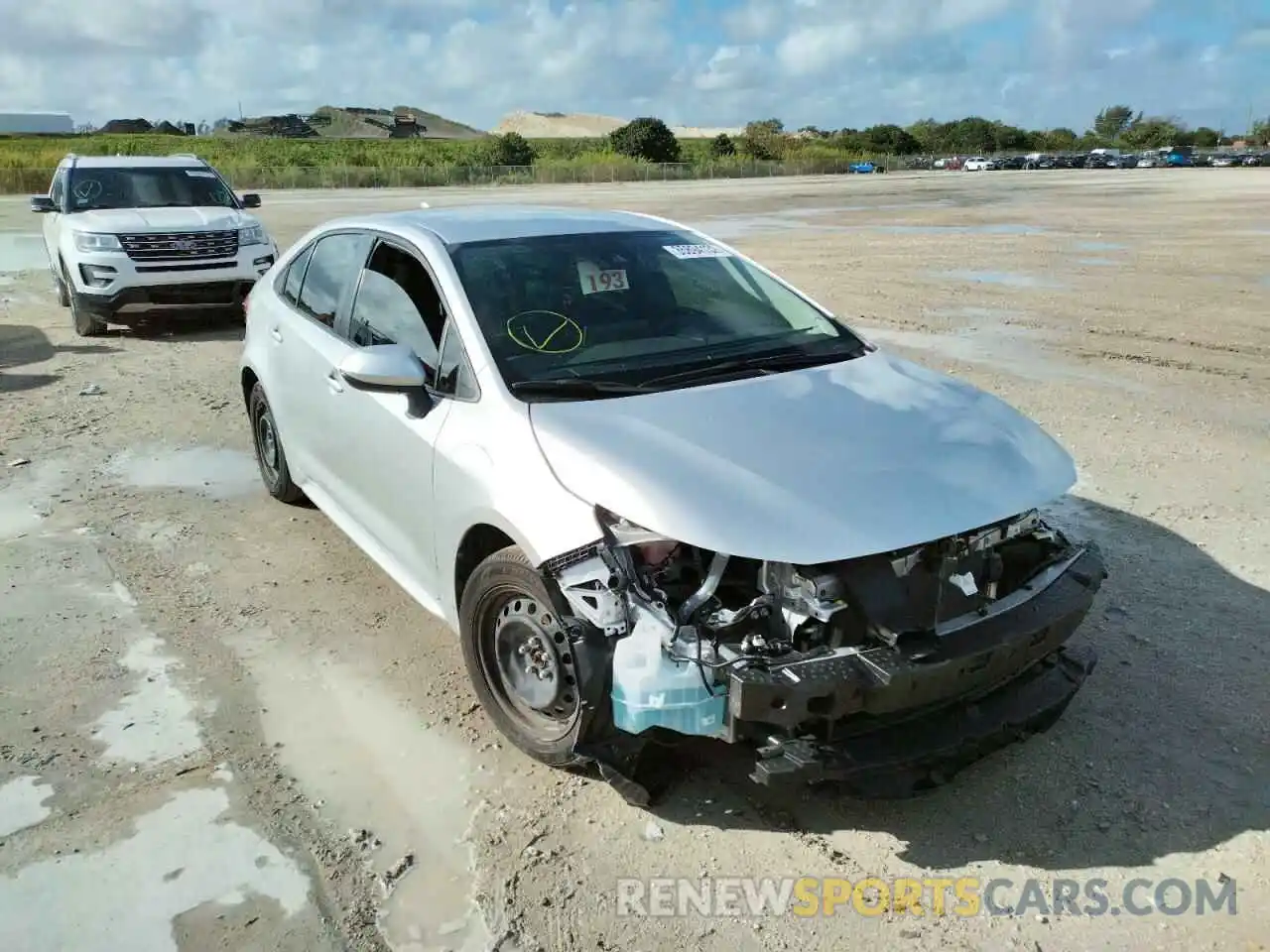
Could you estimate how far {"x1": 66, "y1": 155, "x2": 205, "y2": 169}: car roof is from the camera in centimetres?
1195

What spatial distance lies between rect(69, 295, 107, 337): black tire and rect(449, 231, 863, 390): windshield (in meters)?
8.47

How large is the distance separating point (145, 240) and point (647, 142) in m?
72.7

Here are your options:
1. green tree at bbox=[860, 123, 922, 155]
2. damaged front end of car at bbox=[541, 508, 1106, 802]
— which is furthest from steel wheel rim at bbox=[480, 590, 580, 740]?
green tree at bbox=[860, 123, 922, 155]

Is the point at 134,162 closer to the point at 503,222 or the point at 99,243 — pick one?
the point at 99,243

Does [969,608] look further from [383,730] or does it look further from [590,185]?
[590,185]

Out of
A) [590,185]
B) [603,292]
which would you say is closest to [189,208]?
[603,292]

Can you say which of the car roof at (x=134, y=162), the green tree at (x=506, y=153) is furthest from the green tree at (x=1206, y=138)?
the car roof at (x=134, y=162)

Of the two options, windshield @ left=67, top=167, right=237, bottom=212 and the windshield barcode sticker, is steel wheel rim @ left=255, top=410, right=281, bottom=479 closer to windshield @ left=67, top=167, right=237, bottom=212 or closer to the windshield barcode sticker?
the windshield barcode sticker

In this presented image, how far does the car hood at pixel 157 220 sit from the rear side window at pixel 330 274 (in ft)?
21.8

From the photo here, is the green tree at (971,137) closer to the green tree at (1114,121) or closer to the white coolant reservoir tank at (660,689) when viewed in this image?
the green tree at (1114,121)

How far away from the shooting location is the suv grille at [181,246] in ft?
35.1

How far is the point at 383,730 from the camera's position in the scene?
3.76 m

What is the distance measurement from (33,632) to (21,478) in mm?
2448

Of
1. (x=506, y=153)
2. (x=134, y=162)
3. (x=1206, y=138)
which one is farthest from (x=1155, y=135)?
(x=134, y=162)
